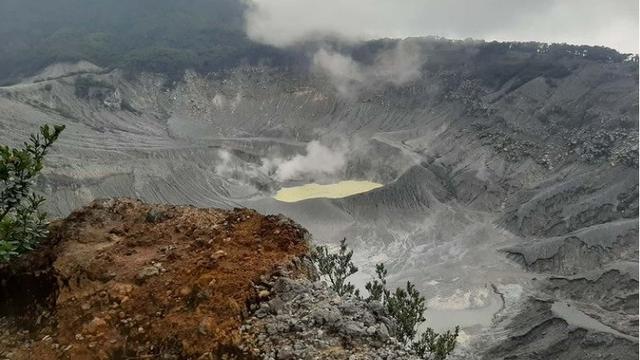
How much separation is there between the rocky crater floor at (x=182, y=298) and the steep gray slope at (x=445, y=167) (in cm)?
3555

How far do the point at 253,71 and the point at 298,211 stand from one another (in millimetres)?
67729

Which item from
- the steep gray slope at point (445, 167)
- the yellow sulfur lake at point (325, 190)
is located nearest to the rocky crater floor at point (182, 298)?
the steep gray slope at point (445, 167)

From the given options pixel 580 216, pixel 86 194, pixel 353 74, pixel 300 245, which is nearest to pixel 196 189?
pixel 86 194

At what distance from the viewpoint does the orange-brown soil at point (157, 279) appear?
13734mm

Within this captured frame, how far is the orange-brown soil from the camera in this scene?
13.7m

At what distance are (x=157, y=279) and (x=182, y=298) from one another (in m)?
0.97

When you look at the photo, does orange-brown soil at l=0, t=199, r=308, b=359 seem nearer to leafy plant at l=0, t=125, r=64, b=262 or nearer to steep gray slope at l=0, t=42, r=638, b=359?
leafy plant at l=0, t=125, r=64, b=262

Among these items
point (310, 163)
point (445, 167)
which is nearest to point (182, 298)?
point (445, 167)

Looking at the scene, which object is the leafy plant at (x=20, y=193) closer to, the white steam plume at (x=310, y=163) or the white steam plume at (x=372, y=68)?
the white steam plume at (x=310, y=163)

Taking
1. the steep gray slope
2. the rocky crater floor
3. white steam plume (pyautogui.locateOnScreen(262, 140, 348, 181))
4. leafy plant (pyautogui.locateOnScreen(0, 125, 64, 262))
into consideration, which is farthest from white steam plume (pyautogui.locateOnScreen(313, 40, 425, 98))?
the rocky crater floor

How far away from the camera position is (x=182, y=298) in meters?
14.5

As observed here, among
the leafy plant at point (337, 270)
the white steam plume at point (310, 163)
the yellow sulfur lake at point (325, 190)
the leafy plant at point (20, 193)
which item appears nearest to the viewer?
the leafy plant at point (20, 193)

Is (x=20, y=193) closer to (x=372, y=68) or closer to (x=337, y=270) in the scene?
(x=337, y=270)

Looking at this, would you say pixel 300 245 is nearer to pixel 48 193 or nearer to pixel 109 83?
pixel 48 193
